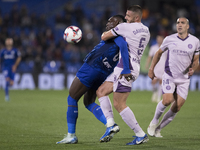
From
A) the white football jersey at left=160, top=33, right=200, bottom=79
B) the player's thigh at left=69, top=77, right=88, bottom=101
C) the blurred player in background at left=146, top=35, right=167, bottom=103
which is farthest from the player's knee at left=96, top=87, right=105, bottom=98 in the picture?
the blurred player in background at left=146, top=35, right=167, bottom=103

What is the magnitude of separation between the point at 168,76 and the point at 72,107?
1.93m

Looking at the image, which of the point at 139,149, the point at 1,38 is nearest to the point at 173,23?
the point at 1,38

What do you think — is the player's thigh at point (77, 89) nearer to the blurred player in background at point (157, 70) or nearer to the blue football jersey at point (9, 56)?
the blurred player in background at point (157, 70)

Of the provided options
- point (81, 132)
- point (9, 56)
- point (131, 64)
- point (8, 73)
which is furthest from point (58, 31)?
point (131, 64)

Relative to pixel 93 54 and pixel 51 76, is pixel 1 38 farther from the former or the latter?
pixel 93 54

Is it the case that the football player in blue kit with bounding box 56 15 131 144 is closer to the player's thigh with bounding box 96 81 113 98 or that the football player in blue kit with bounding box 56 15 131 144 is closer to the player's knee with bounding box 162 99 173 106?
the player's thigh with bounding box 96 81 113 98

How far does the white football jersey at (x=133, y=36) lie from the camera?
5305 millimetres

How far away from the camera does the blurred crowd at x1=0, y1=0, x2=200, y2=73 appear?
2056cm

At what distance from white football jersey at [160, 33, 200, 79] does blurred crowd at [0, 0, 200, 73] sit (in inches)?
549

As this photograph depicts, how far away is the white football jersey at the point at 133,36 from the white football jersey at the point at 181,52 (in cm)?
111

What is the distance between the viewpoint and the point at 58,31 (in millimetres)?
24422

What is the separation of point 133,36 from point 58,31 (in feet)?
63.9

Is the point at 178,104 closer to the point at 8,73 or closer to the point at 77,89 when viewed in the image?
the point at 77,89

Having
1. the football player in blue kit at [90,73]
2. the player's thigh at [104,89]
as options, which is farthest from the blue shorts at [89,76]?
the player's thigh at [104,89]
